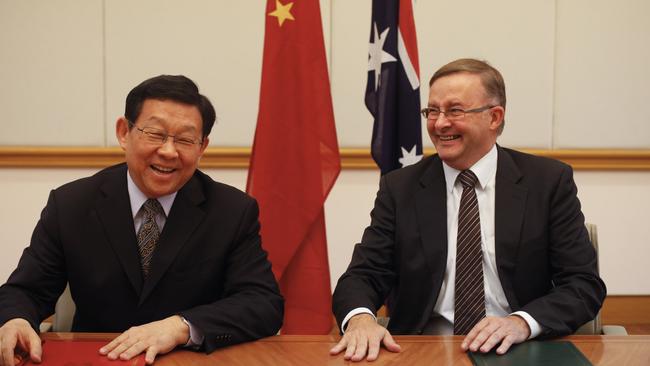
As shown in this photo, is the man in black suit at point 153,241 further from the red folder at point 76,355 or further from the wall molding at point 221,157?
the wall molding at point 221,157

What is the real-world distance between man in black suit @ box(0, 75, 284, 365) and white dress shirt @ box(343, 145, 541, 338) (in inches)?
22.0

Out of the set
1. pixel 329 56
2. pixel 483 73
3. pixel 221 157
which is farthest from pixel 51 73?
pixel 483 73

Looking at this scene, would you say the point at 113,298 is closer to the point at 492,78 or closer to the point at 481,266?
the point at 481,266

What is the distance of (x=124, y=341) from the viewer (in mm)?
1825

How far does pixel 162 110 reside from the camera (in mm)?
2115

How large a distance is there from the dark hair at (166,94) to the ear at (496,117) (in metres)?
0.95

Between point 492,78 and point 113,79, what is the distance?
2675mm

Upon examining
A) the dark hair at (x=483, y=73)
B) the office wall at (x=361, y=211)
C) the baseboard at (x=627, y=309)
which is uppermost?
the dark hair at (x=483, y=73)

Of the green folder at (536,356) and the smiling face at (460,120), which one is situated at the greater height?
the smiling face at (460,120)

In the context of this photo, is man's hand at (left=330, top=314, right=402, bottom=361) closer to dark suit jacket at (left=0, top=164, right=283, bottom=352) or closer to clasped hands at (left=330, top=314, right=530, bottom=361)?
clasped hands at (left=330, top=314, right=530, bottom=361)

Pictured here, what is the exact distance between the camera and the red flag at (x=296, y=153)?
10.2 feet

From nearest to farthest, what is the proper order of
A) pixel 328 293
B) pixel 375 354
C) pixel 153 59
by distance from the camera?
pixel 375 354
pixel 328 293
pixel 153 59

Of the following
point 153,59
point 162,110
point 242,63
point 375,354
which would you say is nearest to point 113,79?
point 153,59

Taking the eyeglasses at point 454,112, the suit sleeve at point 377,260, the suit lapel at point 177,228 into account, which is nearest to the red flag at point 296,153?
the suit sleeve at point 377,260
